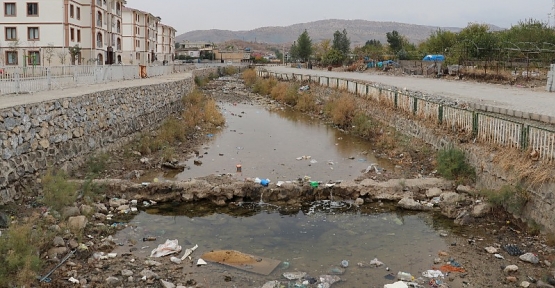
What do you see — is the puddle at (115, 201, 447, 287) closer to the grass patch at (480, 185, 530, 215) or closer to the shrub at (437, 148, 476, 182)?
the grass patch at (480, 185, 530, 215)

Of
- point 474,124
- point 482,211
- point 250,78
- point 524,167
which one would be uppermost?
point 250,78

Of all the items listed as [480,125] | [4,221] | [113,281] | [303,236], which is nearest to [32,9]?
[4,221]

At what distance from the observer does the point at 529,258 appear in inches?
291

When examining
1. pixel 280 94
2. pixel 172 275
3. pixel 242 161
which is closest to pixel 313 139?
pixel 242 161

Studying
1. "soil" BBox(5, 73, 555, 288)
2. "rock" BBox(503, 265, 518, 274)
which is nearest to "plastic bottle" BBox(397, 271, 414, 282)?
"soil" BBox(5, 73, 555, 288)

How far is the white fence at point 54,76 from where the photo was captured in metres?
13.6

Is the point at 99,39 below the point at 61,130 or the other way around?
the other way around

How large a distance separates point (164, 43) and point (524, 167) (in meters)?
91.9

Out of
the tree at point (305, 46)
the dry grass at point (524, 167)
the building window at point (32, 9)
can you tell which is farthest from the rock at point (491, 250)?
the tree at point (305, 46)

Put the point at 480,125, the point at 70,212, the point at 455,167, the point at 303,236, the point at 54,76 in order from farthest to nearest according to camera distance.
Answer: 1. the point at 54,76
2. the point at 480,125
3. the point at 455,167
4. the point at 303,236
5. the point at 70,212

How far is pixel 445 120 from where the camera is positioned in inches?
551

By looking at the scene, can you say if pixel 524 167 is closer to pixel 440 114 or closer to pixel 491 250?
pixel 491 250

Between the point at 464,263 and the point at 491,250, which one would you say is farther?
the point at 491,250

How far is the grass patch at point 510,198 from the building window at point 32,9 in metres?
39.1
